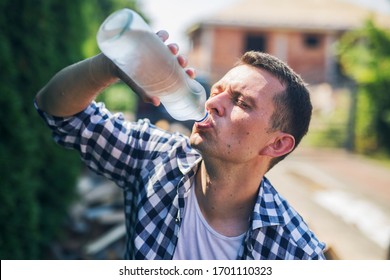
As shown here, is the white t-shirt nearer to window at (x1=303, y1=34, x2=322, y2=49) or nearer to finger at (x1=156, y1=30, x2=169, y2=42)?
finger at (x1=156, y1=30, x2=169, y2=42)

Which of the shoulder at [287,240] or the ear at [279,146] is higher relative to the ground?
the ear at [279,146]

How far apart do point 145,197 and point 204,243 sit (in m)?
0.31

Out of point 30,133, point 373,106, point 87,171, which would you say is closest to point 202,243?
point 30,133

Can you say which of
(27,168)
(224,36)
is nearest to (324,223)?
(27,168)

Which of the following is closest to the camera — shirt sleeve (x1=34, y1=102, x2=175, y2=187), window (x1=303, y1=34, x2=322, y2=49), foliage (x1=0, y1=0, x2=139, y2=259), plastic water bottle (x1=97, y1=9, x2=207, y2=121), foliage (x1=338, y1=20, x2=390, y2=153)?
plastic water bottle (x1=97, y1=9, x2=207, y2=121)

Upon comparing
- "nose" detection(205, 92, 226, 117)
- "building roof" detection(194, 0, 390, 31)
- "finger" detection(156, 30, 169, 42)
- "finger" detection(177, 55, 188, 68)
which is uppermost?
"finger" detection(156, 30, 169, 42)

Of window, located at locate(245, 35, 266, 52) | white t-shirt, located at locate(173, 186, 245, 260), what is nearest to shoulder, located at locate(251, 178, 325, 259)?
white t-shirt, located at locate(173, 186, 245, 260)

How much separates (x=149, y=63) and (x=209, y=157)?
17.8 inches

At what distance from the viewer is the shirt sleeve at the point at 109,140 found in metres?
1.93

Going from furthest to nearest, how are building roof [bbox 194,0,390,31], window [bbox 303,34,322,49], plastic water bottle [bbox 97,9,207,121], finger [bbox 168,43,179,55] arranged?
window [bbox 303,34,322,49]
building roof [bbox 194,0,390,31]
finger [bbox 168,43,179,55]
plastic water bottle [bbox 97,9,207,121]

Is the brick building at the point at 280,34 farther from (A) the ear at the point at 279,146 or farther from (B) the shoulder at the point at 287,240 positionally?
(B) the shoulder at the point at 287,240

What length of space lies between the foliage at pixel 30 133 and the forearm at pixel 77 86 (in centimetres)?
132

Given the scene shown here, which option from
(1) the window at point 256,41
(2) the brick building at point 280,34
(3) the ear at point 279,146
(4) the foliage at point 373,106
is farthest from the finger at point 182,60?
(1) the window at point 256,41

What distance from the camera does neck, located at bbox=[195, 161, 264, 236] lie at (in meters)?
1.90
